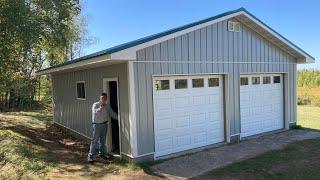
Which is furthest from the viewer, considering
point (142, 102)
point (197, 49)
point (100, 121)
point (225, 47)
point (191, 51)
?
point (225, 47)

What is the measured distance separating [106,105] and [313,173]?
5422mm

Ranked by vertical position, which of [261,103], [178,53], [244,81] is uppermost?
[178,53]

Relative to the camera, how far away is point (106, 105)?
9.80 m

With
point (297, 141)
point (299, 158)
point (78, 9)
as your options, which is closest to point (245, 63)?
point (297, 141)

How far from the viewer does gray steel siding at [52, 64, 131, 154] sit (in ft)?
30.9

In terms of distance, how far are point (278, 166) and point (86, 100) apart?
21.8 ft

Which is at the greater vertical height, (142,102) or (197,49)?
(197,49)

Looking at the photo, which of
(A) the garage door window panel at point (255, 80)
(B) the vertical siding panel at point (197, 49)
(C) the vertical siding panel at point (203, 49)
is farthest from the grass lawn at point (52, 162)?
(A) the garage door window panel at point (255, 80)

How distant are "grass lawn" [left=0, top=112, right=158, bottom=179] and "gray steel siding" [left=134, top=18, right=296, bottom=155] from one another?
38.6 inches

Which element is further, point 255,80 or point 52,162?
point 255,80

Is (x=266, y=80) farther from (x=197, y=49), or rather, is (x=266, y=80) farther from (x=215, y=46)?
(x=197, y=49)

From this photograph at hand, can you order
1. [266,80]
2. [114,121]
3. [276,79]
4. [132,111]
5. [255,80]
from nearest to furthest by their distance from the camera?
1. [132,111]
2. [114,121]
3. [255,80]
4. [266,80]
5. [276,79]

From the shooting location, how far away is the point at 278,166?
8.71 metres

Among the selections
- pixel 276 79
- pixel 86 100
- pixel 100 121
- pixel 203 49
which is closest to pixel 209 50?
pixel 203 49
